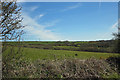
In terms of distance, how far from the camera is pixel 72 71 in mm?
4465

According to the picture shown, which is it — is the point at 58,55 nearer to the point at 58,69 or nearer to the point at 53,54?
the point at 53,54

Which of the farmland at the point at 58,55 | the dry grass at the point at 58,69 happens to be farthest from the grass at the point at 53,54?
the dry grass at the point at 58,69

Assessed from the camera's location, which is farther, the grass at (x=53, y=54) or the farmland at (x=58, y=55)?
the grass at (x=53, y=54)

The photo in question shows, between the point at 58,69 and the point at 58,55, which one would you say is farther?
the point at 58,55

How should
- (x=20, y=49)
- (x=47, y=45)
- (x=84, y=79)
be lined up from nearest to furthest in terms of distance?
(x=84, y=79) → (x=20, y=49) → (x=47, y=45)

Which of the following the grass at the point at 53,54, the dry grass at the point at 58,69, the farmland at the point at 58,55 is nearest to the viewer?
the dry grass at the point at 58,69

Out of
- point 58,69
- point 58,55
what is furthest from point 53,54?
point 58,69

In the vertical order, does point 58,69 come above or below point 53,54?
below

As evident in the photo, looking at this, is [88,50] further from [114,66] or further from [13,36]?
[13,36]

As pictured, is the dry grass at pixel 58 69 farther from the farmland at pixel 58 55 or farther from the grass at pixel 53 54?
the grass at pixel 53 54

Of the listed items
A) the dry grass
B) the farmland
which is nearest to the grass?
the farmland

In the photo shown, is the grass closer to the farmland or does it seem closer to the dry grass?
the farmland

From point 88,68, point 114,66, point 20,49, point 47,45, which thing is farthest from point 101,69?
point 20,49

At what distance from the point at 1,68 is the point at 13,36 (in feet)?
4.81
